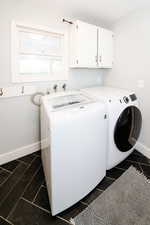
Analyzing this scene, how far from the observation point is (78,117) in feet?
4.12

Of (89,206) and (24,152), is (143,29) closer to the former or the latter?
(89,206)

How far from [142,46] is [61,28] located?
1263mm

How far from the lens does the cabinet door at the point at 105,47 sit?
2342 millimetres

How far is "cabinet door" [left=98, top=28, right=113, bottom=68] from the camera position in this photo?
2342mm

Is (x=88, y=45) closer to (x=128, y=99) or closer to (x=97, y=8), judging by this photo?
(x=97, y=8)

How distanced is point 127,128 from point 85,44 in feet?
4.58

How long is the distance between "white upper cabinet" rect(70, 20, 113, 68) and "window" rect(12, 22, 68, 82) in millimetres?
199

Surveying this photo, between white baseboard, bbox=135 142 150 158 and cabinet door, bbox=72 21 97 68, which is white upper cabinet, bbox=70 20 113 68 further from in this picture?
white baseboard, bbox=135 142 150 158

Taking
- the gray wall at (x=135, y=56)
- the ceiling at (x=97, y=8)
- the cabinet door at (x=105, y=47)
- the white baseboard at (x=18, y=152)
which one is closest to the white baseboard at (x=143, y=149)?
the gray wall at (x=135, y=56)

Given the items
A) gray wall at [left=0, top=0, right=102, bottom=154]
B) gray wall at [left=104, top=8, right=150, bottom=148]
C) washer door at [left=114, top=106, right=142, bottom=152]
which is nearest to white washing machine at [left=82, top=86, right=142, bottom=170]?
washer door at [left=114, top=106, right=142, bottom=152]

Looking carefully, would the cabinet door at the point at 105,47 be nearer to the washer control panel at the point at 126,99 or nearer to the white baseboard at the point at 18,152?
the washer control panel at the point at 126,99

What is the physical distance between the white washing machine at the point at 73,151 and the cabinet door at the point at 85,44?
3.36 ft

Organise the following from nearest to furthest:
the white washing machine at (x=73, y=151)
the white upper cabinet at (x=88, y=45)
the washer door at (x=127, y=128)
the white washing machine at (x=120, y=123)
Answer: the white washing machine at (x=73, y=151), the white washing machine at (x=120, y=123), the washer door at (x=127, y=128), the white upper cabinet at (x=88, y=45)

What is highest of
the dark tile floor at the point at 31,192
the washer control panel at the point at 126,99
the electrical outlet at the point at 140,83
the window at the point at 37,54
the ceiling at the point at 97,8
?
the ceiling at the point at 97,8
